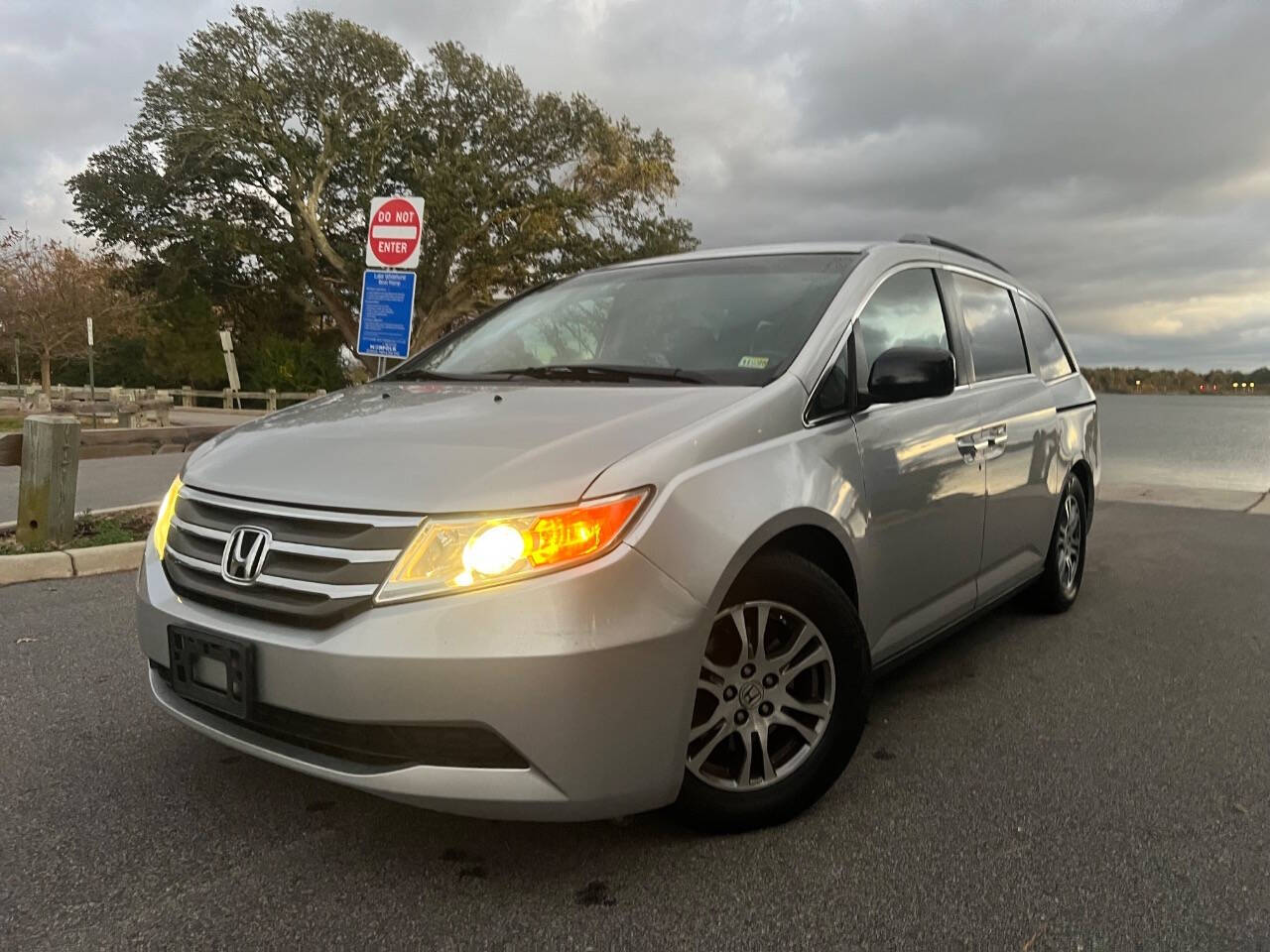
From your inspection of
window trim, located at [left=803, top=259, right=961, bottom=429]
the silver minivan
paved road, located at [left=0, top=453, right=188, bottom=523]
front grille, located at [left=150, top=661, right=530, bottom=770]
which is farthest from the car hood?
paved road, located at [left=0, top=453, right=188, bottom=523]

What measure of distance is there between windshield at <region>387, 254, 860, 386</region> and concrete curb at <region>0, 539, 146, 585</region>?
288cm

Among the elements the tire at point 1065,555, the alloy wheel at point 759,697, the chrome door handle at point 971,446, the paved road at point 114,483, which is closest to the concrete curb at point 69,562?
the paved road at point 114,483

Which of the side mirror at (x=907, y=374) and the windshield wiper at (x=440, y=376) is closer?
the side mirror at (x=907, y=374)

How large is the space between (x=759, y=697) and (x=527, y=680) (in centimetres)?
73

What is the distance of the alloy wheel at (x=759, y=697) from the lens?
2291mm

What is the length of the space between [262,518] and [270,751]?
53 cm

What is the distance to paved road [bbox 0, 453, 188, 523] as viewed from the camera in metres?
8.09

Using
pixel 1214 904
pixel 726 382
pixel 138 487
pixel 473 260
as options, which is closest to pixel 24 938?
pixel 726 382

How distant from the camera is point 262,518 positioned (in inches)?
85.7

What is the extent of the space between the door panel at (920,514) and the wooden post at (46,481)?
4900mm

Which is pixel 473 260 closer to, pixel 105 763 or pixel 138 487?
pixel 138 487

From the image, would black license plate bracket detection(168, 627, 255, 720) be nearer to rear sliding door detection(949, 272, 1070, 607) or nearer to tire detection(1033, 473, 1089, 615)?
rear sliding door detection(949, 272, 1070, 607)

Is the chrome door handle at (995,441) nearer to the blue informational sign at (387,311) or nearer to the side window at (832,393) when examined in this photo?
the side window at (832,393)

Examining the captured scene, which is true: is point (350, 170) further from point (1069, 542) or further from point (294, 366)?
point (1069, 542)
